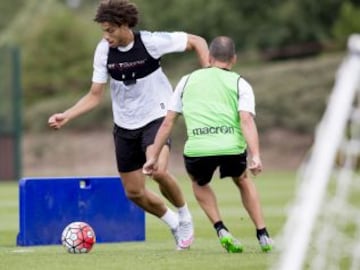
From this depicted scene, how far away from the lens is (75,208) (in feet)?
41.0

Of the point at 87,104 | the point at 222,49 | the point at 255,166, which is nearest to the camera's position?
the point at 255,166

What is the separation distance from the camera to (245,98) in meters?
10.2

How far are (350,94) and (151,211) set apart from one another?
227 inches

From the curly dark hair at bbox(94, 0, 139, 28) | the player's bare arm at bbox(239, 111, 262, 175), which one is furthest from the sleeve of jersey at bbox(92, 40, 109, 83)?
the player's bare arm at bbox(239, 111, 262, 175)

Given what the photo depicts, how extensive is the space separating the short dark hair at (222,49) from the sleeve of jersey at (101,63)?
1092 mm

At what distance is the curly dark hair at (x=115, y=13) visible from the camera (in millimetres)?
10789

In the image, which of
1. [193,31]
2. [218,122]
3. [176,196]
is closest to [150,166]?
[218,122]

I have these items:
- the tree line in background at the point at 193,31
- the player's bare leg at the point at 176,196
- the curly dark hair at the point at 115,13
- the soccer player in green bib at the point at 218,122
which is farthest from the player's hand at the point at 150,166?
the tree line in background at the point at 193,31

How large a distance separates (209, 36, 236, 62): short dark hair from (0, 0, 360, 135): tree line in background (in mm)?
36821

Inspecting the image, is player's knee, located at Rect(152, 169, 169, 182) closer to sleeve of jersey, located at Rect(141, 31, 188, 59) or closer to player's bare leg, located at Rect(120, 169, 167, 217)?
player's bare leg, located at Rect(120, 169, 167, 217)

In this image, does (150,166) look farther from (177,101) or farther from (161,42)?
(161,42)

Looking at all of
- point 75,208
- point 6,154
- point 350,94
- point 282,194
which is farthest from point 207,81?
point 6,154

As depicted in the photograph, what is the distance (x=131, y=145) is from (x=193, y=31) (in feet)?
142

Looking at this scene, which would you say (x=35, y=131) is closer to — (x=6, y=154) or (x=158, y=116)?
(x=6, y=154)
